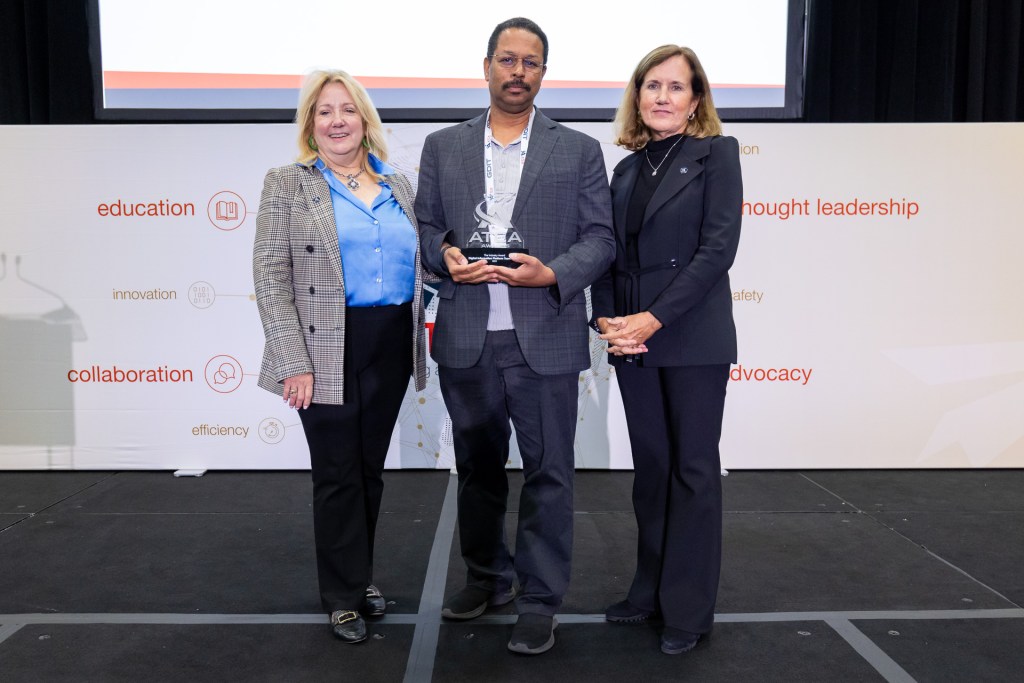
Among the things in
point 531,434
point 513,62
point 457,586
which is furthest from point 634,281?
point 457,586

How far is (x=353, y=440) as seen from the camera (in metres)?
2.24

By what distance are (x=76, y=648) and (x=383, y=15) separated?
3366 mm

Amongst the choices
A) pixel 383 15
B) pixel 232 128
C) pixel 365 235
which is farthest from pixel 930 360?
pixel 232 128

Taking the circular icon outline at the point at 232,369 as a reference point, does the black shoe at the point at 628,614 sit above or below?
below

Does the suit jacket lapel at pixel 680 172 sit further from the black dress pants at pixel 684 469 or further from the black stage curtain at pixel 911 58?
the black stage curtain at pixel 911 58

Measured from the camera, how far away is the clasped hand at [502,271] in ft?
6.49

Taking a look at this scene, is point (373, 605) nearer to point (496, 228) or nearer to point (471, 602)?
point (471, 602)

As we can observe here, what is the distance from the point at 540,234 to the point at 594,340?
6.33 ft

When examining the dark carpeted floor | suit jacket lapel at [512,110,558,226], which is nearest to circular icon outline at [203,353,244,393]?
the dark carpeted floor

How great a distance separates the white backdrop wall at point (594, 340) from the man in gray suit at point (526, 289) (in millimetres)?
1769

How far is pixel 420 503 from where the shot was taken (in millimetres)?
3449

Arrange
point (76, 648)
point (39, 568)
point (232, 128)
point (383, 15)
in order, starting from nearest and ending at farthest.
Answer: point (76, 648), point (39, 568), point (232, 128), point (383, 15)

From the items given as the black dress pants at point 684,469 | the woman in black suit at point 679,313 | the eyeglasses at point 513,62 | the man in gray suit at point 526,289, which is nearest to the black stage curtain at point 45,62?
the man in gray suit at point 526,289

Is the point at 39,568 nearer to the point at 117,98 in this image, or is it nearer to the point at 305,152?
the point at 305,152
